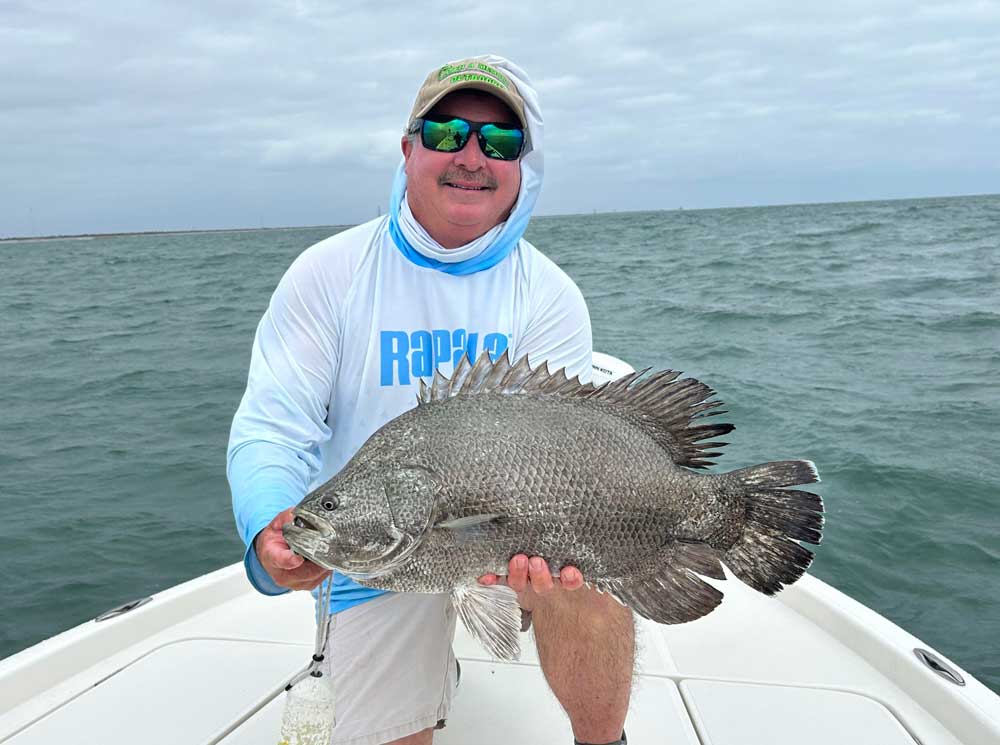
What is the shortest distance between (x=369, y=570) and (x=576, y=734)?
1.33 meters

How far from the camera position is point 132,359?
16438mm

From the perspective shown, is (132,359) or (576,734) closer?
(576,734)

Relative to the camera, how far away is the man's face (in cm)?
306

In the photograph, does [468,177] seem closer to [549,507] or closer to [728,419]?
[549,507]

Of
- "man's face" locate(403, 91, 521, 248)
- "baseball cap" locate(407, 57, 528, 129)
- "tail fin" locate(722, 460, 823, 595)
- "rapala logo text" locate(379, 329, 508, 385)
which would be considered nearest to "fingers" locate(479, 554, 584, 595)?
"tail fin" locate(722, 460, 823, 595)

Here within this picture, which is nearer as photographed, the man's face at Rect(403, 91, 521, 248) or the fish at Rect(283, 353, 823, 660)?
A: the fish at Rect(283, 353, 823, 660)

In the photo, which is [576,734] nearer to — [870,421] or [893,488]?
[893,488]

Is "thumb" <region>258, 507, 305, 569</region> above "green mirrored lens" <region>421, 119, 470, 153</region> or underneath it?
underneath

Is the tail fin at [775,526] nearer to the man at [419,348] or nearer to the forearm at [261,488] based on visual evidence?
the man at [419,348]

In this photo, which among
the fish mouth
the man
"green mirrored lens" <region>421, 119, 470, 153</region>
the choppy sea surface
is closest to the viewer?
the fish mouth

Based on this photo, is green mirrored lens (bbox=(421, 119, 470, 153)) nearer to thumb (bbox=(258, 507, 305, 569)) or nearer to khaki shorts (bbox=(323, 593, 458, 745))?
thumb (bbox=(258, 507, 305, 569))

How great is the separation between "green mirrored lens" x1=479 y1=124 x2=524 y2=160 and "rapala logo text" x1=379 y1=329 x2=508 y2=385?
0.71m

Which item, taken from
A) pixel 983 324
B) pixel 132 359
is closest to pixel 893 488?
pixel 983 324

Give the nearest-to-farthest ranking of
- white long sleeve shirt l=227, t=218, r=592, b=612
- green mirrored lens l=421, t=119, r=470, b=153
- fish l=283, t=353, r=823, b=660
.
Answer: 1. fish l=283, t=353, r=823, b=660
2. white long sleeve shirt l=227, t=218, r=592, b=612
3. green mirrored lens l=421, t=119, r=470, b=153
